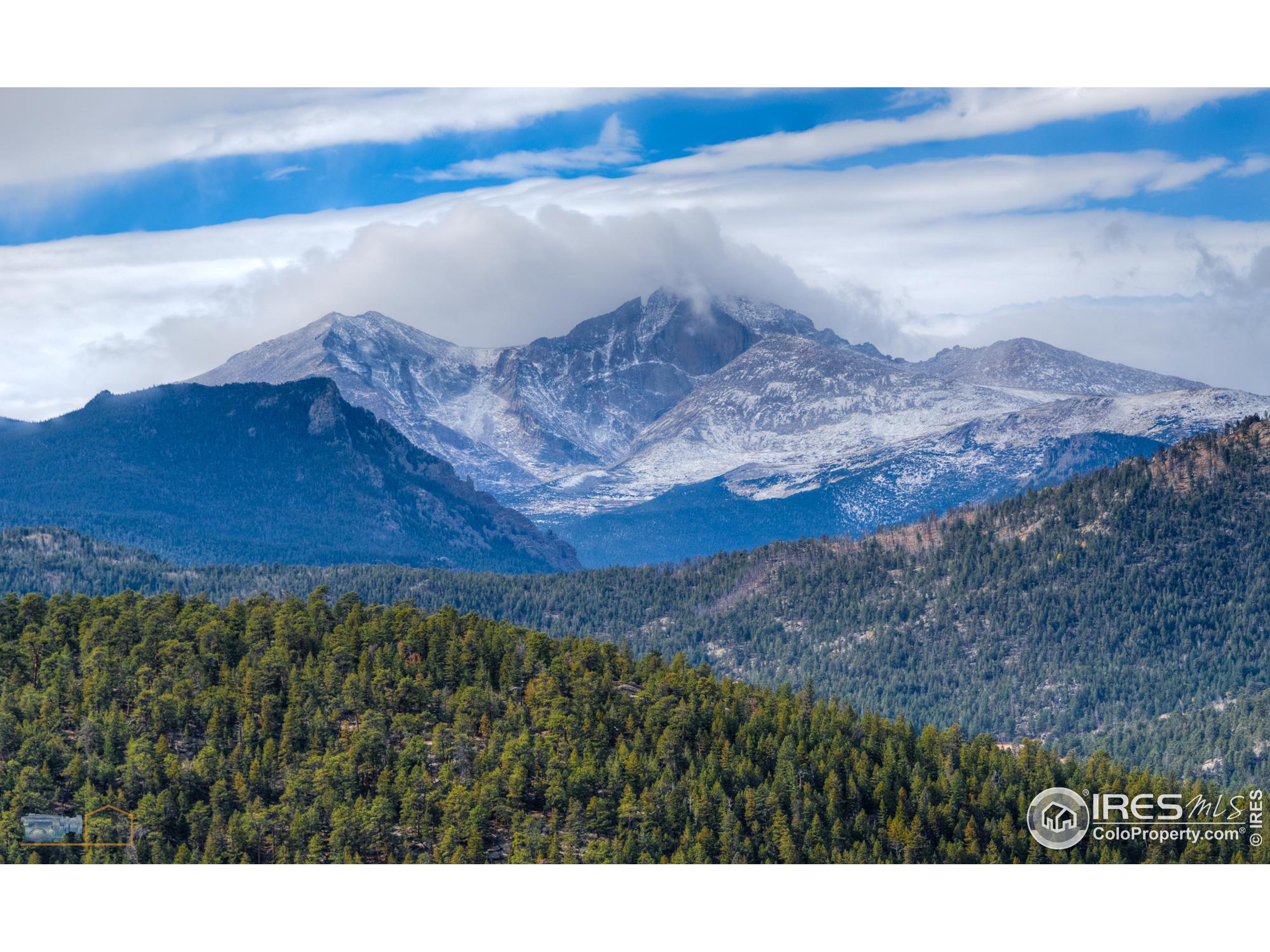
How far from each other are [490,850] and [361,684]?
29725 millimetres

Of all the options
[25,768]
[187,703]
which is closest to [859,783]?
[187,703]

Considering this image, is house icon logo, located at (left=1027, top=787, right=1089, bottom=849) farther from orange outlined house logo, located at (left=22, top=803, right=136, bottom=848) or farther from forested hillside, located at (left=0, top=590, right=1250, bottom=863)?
orange outlined house logo, located at (left=22, top=803, right=136, bottom=848)

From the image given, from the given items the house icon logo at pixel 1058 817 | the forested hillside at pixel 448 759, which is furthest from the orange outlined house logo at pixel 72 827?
the house icon logo at pixel 1058 817

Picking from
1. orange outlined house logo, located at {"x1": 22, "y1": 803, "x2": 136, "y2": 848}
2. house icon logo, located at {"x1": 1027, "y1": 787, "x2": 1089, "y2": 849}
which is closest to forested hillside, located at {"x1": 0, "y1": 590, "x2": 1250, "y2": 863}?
orange outlined house logo, located at {"x1": 22, "y1": 803, "x2": 136, "y2": 848}

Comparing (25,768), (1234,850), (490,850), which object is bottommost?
(1234,850)

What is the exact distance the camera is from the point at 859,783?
17325cm

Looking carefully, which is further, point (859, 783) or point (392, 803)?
point (859, 783)

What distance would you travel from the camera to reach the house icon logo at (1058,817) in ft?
543

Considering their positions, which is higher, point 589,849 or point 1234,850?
point 589,849

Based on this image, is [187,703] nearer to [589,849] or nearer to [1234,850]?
[589,849]

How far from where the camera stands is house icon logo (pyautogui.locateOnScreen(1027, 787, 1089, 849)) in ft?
543

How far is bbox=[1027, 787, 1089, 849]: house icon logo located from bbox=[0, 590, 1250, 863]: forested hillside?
1497mm

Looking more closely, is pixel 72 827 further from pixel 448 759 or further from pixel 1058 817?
pixel 1058 817

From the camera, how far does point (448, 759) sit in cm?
16750
